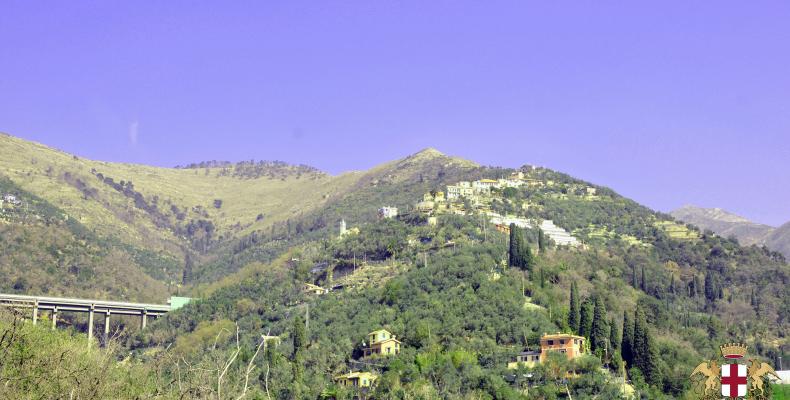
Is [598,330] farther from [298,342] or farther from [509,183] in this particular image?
[509,183]

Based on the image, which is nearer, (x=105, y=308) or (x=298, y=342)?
(x=298, y=342)

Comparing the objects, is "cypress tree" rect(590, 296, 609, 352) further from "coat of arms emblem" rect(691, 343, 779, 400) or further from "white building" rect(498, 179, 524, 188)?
"white building" rect(498, 179, 524, 188)

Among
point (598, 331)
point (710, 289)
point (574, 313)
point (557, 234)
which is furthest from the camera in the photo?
point (557, 234)

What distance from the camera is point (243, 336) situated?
89875mm

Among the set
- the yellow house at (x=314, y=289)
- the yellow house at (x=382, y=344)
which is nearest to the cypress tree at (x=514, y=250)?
the yellow house at (x=382, y=344)

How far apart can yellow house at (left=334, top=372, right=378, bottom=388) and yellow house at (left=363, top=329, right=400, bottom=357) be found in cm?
468

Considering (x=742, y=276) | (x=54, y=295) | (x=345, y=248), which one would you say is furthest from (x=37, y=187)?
(x=742, y=276)

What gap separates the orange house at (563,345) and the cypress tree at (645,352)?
11.3 ft

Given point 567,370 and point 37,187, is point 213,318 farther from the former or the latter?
point 37,187

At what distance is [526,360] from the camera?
71000mm

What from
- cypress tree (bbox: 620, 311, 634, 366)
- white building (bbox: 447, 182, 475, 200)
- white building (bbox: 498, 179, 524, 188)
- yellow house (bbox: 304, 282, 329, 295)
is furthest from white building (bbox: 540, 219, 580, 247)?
cypress tree (bbox: 620, 311, 634, 366)

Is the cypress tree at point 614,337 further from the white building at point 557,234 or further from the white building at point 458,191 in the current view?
the white building at point 458,191

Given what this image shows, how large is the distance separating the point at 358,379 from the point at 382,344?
6382 mm

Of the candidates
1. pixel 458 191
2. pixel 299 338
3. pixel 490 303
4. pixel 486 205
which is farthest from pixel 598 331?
pixel 458 191
